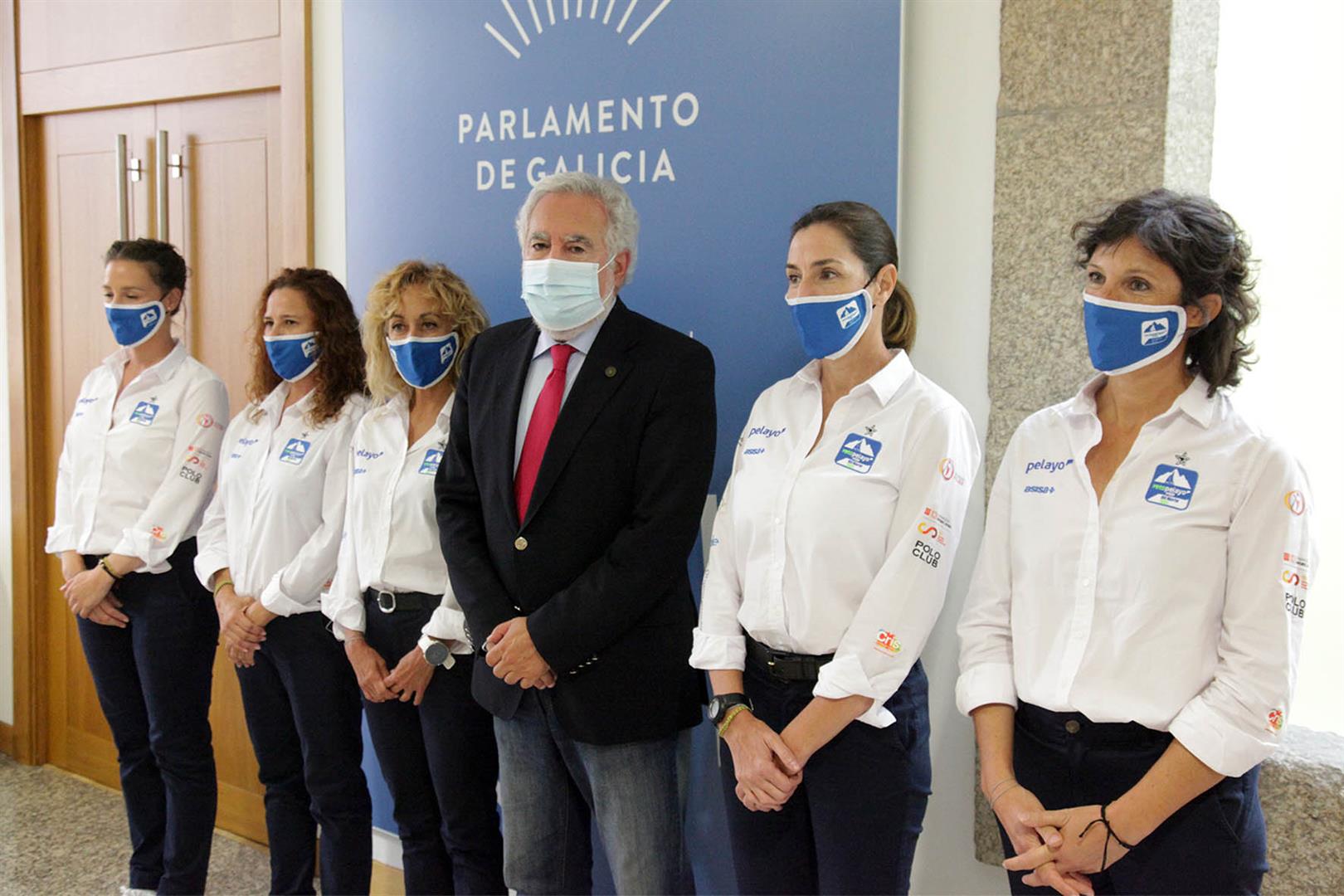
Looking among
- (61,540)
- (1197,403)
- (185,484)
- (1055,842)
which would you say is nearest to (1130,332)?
(1197,403)

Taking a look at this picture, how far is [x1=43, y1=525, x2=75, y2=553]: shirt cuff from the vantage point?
119 inches

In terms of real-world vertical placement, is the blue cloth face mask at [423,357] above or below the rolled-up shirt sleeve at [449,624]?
above

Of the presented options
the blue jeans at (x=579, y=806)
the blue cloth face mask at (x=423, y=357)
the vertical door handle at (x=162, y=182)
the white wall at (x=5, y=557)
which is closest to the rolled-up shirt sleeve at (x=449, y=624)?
the blue jeans at (x=579, y=806)

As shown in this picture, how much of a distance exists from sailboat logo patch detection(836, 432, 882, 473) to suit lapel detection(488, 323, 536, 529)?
631 millimetres

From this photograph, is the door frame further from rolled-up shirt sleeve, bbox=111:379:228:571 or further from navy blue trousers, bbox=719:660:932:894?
navy blue trousers, bbox=719:660:932:894

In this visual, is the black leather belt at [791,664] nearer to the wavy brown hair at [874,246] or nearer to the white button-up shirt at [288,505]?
the wavy brown hair at [874,246]

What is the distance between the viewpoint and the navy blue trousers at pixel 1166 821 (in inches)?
59.8

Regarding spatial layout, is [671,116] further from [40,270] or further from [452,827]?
[40,270]

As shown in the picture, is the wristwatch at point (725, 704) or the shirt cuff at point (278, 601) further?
the shirt cuff at point (278, 601)

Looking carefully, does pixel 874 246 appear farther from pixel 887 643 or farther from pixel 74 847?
pixel 74 847

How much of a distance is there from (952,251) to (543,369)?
33.0 inches

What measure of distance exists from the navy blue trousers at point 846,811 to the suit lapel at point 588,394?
20.6 inches

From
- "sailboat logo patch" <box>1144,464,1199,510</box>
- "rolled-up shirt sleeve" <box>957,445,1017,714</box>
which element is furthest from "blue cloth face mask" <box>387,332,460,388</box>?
"sailboat logo patch" <box>1144,464,1199,510</box>

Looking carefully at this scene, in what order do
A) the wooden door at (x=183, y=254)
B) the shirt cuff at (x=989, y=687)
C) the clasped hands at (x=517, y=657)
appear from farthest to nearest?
the wooden door at (x=183, y=254) → the clasped hands at (x=517, y=657) → the shirt cuff at (x=989, y=687)
